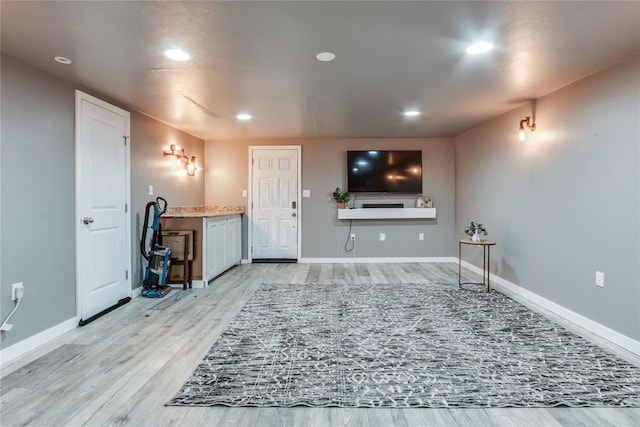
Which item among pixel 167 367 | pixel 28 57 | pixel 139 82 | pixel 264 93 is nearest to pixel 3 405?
pixel 167 367

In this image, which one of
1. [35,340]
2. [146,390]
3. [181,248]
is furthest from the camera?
[181,248]

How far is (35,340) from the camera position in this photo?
2574mm

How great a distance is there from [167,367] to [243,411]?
0.78 m

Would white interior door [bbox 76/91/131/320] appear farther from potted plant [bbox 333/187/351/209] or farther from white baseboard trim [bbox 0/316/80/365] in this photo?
potted plant [bbox 333/187/351/209]

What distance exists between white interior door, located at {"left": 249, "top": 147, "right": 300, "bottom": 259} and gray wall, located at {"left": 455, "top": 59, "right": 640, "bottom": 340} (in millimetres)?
3194

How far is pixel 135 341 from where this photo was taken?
2.67 m

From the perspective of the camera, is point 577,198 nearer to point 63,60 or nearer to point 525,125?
point 525,125

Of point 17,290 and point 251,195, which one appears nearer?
point 17,290

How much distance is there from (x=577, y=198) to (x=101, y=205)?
4531 mm

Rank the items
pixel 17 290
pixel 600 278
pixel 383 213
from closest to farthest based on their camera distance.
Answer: pixel 17 290
pixel 600 278
pixel 383 213

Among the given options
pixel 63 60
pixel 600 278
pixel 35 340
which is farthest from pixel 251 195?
pixel 600 278

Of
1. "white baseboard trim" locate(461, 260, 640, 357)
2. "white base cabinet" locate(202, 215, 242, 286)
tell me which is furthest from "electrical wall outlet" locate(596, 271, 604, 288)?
"white base cabinet" locate(202, 215, 242, 286)

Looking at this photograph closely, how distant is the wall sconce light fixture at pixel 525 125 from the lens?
12.0 feet

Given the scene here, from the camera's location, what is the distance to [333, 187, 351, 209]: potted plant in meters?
5.80
